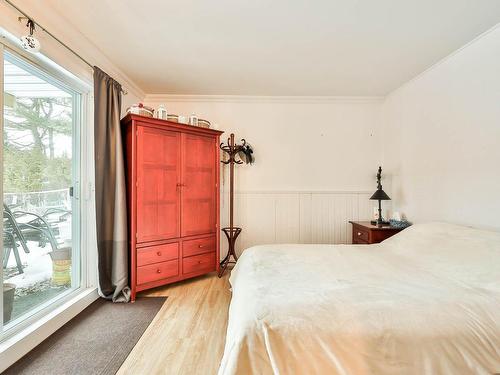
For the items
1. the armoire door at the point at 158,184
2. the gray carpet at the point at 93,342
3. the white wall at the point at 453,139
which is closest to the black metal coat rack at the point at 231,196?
the armoire door at the point at 158,184

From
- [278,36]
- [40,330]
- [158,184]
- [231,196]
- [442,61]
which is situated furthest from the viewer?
[231,196]

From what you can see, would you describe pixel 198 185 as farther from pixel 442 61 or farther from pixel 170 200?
pixel 442 61

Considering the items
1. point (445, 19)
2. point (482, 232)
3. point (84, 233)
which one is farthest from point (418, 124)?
point (84, 233)

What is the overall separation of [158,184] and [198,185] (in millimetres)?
463

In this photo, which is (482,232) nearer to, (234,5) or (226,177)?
(234,5)

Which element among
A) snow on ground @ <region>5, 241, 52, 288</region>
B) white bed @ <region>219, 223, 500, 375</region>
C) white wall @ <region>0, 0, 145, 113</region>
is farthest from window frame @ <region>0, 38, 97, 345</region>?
white bed @ <region>219, 223, 500, 375</region>

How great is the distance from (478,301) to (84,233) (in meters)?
3.03

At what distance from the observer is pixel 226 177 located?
3.41 m

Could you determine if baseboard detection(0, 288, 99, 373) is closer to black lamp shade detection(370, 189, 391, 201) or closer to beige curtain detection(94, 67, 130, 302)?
beige curtain detection(94, 67, 130, 302)

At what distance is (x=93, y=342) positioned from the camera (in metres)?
1.73

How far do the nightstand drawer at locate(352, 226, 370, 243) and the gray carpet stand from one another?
7.74ft

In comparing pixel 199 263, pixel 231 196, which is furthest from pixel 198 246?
pixel 231 196

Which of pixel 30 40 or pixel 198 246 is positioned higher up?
pixel 30 40

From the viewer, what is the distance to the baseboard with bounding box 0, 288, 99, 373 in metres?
1.50
